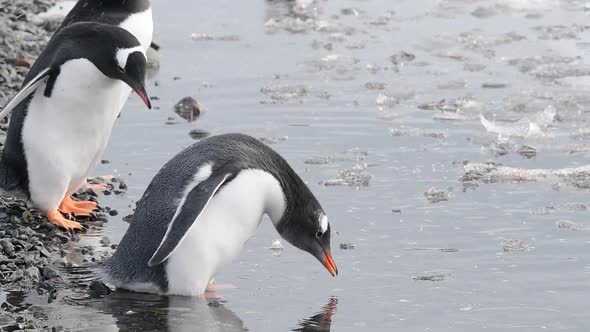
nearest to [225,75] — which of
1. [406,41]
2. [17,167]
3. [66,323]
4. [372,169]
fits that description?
[406,41]

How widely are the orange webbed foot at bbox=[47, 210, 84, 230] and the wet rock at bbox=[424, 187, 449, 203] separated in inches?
72.7

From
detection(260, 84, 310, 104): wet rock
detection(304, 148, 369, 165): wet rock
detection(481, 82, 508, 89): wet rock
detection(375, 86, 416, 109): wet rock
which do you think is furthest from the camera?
detection(481, 82, 508, 89): wet rock

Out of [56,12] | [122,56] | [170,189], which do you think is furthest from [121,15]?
[56,12]

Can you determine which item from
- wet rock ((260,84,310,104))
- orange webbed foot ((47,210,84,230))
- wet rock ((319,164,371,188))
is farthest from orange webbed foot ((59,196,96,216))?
wet rock ((260,84,310,104))

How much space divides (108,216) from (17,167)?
549 millimetres

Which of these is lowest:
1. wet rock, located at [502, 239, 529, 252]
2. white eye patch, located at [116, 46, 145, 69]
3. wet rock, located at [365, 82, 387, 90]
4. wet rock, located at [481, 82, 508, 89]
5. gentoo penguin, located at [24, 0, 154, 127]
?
wet rock, located at [365, 82, 387, 90]

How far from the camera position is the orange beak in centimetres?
550

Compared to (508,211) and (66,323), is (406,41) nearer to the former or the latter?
(508,211)

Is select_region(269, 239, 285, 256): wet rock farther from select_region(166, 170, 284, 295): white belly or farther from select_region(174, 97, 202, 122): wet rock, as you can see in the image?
select_region(174, 97, 202, 122): wet rock

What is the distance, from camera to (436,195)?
22.3ft

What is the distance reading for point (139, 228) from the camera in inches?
211

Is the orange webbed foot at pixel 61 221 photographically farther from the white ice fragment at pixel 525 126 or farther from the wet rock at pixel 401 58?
the wet rock at pixel 401 58

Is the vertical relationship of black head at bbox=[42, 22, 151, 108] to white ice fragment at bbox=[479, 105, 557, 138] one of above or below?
above

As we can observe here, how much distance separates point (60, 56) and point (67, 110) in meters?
0.27
